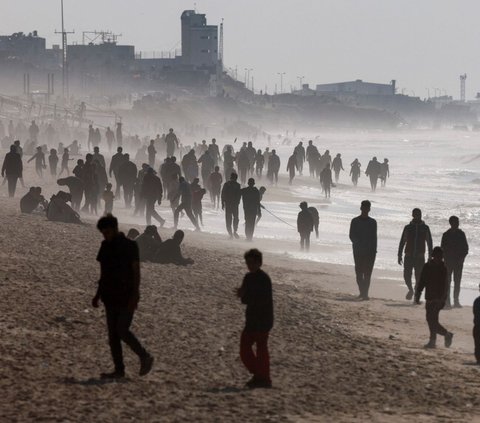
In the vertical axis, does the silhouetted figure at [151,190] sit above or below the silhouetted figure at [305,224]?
above

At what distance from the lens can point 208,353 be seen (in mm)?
10984

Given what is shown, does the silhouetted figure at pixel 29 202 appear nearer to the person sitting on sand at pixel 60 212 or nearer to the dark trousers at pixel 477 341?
the person sitting on sand at pixel 60 212

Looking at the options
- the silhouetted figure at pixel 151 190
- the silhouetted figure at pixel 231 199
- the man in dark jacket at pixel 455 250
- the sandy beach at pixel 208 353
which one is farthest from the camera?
the silhouetted figure at pixel 151 190

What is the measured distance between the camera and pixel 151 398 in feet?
29.8

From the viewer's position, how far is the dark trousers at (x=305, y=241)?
2236cm

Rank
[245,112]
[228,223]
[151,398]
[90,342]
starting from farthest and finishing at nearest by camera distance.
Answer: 1. [245,112]
2. [228,223]
3. [90,342]
4. [151,398]

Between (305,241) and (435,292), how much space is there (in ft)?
31.6

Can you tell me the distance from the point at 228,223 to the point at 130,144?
37.8 m

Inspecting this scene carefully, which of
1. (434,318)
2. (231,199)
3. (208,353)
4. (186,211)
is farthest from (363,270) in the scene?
(186,211)

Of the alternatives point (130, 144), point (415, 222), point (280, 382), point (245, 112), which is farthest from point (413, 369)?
point (245, 112)

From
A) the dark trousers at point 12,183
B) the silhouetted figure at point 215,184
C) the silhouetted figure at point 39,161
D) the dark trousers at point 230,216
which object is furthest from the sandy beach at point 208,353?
the silhouetted figure at point 39,161

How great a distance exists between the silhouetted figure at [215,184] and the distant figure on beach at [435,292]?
1527cm

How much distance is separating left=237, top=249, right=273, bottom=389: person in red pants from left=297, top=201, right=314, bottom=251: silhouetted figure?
483 inches

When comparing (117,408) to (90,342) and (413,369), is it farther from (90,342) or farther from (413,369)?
(413,369)
